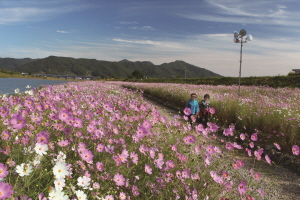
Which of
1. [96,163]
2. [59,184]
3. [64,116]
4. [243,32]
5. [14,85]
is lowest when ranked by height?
[14,85]

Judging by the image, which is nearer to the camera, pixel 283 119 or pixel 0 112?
pixel 0 112

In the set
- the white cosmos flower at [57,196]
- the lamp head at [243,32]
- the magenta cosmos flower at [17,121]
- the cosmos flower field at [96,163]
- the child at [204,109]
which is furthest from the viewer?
the lamp head at [243,32]

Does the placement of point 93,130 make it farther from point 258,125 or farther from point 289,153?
point 258,125

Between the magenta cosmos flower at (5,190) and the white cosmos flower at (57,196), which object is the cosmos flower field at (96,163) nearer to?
the white cosmos flower at (57,196)

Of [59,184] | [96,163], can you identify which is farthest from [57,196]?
[96,163]

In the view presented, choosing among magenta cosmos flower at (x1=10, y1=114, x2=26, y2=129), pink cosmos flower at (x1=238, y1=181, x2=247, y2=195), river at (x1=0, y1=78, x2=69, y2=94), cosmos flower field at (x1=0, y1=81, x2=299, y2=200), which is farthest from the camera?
river at (x1=0, y1=78, x2=69, y2=94)

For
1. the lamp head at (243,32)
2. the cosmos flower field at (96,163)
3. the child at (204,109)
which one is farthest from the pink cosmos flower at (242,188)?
the lamp head at (243,32)

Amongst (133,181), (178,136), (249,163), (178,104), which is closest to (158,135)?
(178,136)

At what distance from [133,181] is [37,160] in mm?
1150

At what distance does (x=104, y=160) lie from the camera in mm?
2588

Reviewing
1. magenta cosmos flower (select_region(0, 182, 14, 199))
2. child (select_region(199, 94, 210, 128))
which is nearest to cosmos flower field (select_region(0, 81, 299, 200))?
magenta cosmos flower (select_region(0, 182, 14, 199))

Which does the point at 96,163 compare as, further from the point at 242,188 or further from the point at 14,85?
the point at 14,85

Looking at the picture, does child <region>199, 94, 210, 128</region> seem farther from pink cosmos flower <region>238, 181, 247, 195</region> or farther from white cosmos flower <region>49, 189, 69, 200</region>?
white cosmos flower <region>49, 189, 69, 200</region>

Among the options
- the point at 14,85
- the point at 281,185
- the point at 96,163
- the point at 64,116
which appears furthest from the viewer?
the point at 14,85
